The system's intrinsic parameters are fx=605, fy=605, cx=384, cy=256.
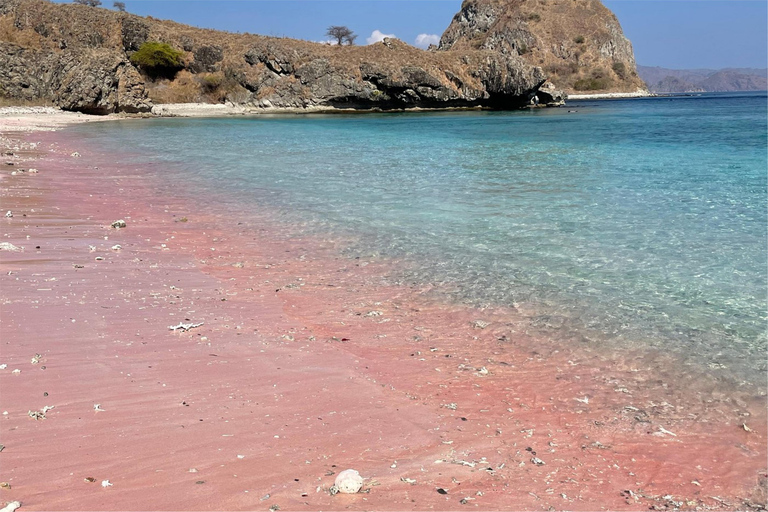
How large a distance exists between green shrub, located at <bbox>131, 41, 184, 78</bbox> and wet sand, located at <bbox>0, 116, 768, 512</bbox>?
208 feet

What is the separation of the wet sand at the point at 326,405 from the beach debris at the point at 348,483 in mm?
47

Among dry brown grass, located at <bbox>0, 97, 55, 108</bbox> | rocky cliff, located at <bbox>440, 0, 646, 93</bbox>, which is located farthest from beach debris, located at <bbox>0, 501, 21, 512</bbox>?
rocky cliff, located at <bbox>440, 0, 646, 93</bbox>

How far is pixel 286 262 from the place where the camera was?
7.81 meters

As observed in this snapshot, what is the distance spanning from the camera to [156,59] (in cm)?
6362

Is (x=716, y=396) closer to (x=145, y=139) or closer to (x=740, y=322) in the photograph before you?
(x=740, y=322)

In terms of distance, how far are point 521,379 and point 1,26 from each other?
7427 cm

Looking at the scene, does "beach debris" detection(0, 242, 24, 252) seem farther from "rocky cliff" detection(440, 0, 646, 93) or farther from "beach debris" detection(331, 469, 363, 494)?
"rocky cliff" detection(440, 0, 646, 93)

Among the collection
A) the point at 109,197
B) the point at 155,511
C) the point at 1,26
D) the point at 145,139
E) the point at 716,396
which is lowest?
the point at 716,396

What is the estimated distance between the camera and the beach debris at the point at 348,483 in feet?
9.77

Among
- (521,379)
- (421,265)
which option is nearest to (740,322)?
(521,379)

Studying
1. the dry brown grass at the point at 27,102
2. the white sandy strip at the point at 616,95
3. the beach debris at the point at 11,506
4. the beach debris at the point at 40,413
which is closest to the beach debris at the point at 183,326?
the beach debris at the point at 40,413

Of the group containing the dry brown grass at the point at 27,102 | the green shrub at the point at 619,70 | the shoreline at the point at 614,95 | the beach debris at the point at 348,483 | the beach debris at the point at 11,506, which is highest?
the green shrub at the point at 619,70

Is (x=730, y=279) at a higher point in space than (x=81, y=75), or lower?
lower

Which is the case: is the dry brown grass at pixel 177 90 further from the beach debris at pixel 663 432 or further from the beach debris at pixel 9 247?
the beach debris at pixel 663 432
